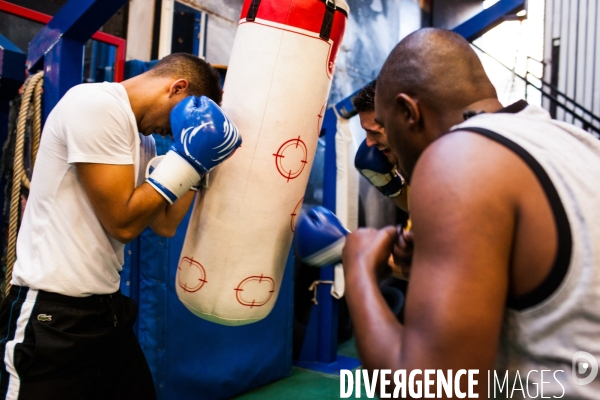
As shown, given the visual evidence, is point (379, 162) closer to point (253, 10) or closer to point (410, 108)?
point (253, 10)

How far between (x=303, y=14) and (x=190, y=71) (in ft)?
1.46

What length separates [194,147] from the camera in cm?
139

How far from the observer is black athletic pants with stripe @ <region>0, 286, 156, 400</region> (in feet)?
4.40

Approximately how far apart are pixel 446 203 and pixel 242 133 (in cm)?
84

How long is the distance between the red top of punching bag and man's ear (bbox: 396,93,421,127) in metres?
0.57


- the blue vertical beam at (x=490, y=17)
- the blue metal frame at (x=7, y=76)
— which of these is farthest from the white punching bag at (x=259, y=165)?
the blue vertical beam at (x=490, y=17)

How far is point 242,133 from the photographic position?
1.45 m

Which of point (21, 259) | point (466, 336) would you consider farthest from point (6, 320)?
point (466, 336)

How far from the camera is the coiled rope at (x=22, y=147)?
1.74 meters

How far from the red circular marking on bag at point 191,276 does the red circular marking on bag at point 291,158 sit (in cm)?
37

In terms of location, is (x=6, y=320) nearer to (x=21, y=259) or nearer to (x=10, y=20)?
(x=21, y=259)

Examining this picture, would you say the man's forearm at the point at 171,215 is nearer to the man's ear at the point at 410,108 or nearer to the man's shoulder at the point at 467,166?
the man's ear at the point at 410,108

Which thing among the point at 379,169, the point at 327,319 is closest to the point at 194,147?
the point at 379,169

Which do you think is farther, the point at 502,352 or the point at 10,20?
the point at 10,20
